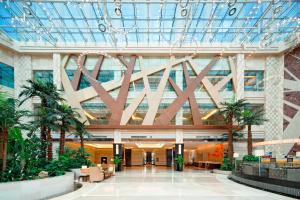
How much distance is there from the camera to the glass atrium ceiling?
2141 centimetres

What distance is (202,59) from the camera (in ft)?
101

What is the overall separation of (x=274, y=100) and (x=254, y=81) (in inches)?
97.8

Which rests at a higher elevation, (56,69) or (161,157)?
(56,69)

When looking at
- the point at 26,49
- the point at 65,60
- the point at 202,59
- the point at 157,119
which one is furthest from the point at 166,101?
the point at 26,49

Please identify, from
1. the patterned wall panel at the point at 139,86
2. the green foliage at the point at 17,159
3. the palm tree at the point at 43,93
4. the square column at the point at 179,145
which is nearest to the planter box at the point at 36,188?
the green foliage at the point at 17,159

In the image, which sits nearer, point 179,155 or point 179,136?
point 179,155

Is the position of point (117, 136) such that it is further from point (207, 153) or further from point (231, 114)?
point (207, 153)

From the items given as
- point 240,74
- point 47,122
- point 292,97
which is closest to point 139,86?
point 240,74

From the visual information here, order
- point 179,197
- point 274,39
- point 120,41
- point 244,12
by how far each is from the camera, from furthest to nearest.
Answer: point 120,41 → point 274,39 → point 244,12 → point 179,197

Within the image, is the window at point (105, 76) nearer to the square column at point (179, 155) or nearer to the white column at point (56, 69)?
the white column at point (56, 69)

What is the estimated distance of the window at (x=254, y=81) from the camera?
101 ft

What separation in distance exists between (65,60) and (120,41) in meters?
5.35

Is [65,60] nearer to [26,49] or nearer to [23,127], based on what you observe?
[26,49]

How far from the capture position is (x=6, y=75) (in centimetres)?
2894
